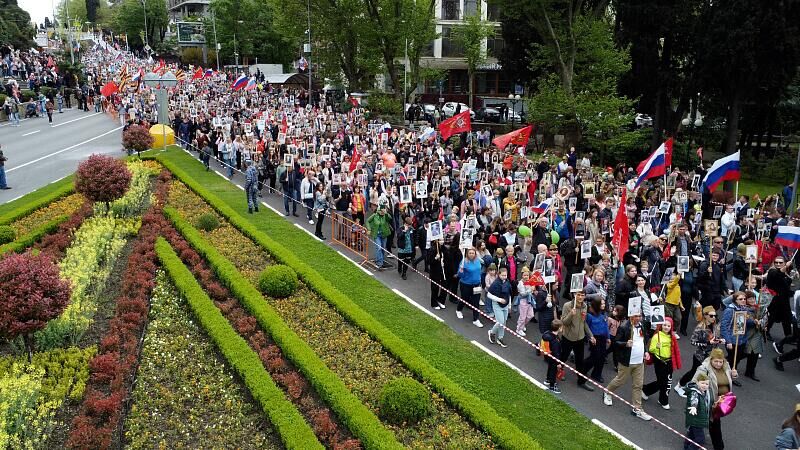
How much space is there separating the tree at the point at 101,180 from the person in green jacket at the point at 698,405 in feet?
48.6

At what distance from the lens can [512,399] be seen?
10820mm

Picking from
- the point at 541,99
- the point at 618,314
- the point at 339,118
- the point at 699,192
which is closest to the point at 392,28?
the point at 339,118

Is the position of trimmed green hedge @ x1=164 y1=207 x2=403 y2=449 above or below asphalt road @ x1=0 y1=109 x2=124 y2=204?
below

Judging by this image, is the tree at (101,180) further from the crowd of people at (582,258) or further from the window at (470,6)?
the window at (470,6)

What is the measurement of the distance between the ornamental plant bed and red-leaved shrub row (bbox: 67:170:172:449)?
6.62ft

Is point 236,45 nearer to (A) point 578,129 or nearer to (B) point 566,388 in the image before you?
(A) point 578,129

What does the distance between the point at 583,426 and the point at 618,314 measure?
7.24 ft

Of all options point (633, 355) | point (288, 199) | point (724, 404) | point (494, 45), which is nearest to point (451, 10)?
point (494, 45)

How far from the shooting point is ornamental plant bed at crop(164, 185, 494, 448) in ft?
30.9

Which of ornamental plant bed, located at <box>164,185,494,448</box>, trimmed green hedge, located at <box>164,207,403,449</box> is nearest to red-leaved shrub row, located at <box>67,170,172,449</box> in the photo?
trimmed green hedge, located at <box>164,207,403,449</box>

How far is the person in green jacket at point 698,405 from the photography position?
9086 millimetres

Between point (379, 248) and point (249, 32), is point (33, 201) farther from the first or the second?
point (249, 32)

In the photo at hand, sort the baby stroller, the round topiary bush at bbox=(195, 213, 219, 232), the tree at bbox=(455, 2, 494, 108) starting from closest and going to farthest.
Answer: the round topiary bush at bbox=(195, 213, 219, 232) < the baby stroller < the tree at bbox=(455, 2, 494, 108)

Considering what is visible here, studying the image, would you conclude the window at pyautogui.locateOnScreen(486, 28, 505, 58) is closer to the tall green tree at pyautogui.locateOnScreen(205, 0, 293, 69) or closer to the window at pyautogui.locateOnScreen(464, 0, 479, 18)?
the window at pyautogui.locateOnScreen(464, 0, 479, 18)
